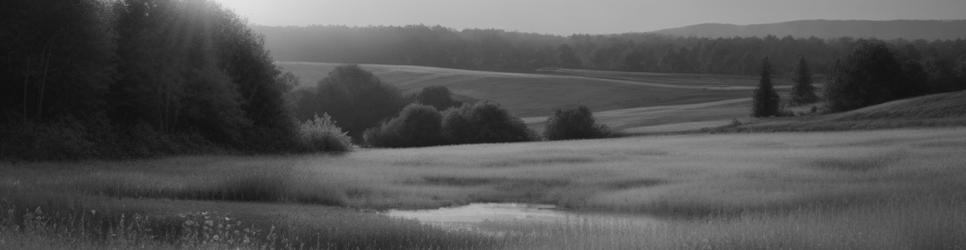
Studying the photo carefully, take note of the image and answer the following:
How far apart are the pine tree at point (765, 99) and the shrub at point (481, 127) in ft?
88.5

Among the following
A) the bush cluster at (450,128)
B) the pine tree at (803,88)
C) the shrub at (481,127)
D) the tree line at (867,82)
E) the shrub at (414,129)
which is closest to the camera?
the shrub at (414,129)

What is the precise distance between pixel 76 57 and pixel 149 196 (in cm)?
1354

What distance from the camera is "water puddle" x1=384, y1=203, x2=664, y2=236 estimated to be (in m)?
21.7

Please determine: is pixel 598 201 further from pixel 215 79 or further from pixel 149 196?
pixel 215 79

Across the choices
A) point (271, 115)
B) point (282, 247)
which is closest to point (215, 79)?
point (271, 115)

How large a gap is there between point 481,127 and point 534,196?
4249 cm

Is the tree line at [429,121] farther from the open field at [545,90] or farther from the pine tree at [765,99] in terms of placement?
the open field at [545,90]

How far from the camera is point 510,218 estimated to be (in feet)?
80.9

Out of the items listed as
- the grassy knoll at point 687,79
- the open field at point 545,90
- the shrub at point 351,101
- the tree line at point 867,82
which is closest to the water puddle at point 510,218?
the shrub at point 351,101

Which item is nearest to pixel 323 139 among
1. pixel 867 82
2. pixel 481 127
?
pixel 481 127

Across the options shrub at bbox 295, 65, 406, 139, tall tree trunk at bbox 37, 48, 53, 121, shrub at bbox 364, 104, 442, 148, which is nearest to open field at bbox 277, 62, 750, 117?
shrub at bbox 295, 65, 406, 139

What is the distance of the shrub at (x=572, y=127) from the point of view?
7519cm

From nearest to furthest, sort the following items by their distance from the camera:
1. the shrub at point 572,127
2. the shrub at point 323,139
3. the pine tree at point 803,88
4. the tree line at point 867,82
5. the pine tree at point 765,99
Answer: the shrub at point 323,139 < the shrub at point 572,127 < the tree line at point 867,82 < the pine tree at point 765,99 < the pine tree at point 803,88

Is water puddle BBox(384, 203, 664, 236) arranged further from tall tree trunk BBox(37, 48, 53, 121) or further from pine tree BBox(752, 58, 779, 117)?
pine tree BBox(752, 58, 779, 117)
